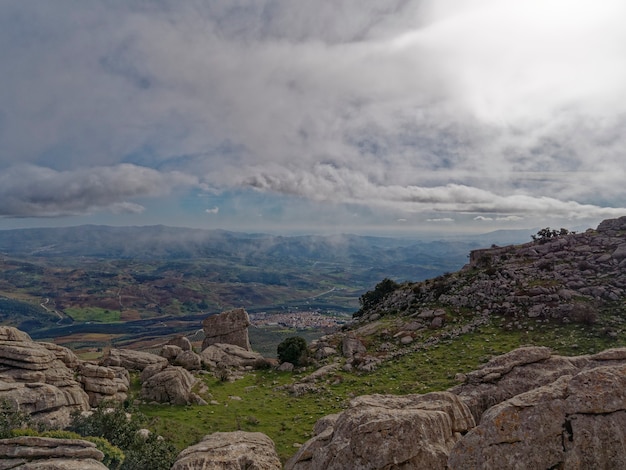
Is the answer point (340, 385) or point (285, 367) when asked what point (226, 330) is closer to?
point (285, 367)

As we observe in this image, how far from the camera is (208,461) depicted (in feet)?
60.1

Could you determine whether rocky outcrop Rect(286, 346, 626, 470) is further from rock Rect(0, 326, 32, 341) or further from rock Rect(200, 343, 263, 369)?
rock Rect(200, 343, 263, 369)

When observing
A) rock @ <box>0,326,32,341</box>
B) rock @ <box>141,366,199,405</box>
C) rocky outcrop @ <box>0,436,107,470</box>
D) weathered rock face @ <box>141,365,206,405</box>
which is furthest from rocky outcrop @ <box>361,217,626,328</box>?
rock @ <box>0,326,32,341</box>

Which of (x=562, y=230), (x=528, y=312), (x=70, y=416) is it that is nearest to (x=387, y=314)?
(x=528, y=312)

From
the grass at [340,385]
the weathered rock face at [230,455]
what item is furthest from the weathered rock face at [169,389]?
the weathered rock face at [230,455]

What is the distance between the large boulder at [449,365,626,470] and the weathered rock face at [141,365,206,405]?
35.2 metres

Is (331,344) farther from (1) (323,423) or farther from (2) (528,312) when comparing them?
(1) (323,423)

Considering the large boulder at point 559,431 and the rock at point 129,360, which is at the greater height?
the large boulder at point 559,431

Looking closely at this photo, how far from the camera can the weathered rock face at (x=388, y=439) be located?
1270 centimetres

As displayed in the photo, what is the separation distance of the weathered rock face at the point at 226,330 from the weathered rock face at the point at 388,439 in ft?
189

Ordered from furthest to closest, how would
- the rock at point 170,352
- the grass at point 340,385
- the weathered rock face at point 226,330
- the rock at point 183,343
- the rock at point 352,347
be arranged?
the weathered rock face at point 226,330, the rock at point 183,343, the rock at point 170,352, the rock at point 352,347, the grass at point 340,385

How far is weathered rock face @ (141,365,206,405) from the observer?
39344mm

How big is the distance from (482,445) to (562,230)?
87.1 meters

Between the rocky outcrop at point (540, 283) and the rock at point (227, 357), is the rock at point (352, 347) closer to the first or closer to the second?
the rocky outcrop at point (540, 283)
